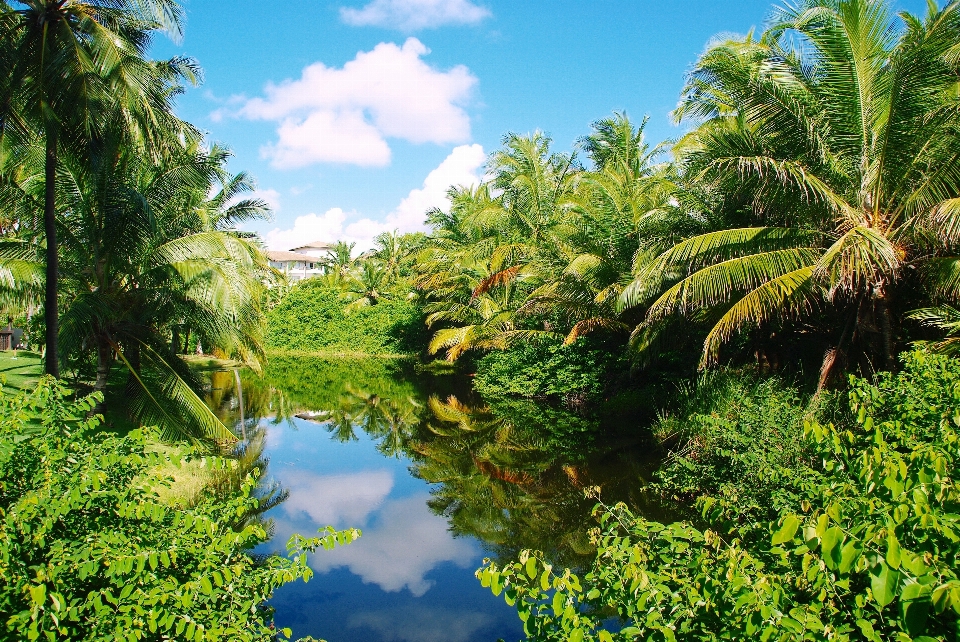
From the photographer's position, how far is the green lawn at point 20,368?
1272cm

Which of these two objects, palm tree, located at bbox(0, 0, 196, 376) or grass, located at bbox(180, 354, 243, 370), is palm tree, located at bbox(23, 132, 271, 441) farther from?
grass, located at bbox(180, 354, 243, 370)

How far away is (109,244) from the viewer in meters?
9.97

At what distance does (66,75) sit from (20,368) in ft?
35.5

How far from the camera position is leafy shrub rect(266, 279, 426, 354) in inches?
1341

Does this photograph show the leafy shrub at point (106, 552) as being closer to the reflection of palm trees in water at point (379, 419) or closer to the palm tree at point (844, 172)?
the palm tree at point (844, 172)

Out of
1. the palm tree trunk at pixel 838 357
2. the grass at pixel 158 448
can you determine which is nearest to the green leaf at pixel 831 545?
the grass at pixel 158 448

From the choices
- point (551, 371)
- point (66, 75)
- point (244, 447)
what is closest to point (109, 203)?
point (66, 75)

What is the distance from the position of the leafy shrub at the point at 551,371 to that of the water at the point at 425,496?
732 millimetres

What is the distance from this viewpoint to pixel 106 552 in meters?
2.68

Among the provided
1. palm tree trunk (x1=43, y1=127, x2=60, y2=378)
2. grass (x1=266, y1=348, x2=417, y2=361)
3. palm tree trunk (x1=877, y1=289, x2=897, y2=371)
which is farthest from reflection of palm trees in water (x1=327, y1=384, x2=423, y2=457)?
grass (x1=266, y1=348, x2=417, y2=361)

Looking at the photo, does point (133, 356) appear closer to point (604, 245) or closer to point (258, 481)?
point (258, 481)

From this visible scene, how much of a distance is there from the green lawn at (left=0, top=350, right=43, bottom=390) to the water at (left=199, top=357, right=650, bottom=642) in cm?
458

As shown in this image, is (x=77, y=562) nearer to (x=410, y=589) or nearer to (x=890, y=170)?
(x=410, y=589)

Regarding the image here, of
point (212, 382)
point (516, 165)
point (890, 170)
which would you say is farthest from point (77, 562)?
point (212, 382)
